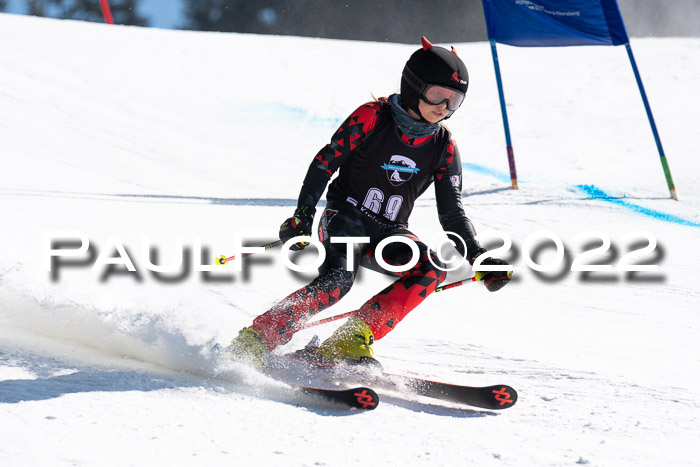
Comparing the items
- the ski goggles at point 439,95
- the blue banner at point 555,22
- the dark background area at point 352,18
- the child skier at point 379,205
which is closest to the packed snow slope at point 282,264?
the child skier at point 379,205

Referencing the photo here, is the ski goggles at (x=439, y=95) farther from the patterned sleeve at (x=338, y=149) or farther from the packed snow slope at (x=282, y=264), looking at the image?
the packed snow slope at (x=282, y=264)

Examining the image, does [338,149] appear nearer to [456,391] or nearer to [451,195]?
[451,195]

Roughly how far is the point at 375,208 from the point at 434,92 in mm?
509

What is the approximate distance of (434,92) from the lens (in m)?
2.88

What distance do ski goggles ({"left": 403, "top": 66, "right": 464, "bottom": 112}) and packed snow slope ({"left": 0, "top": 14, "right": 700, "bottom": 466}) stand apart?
1.10 metres

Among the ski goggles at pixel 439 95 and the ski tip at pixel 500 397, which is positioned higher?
the ski goggles at pixel 439 95

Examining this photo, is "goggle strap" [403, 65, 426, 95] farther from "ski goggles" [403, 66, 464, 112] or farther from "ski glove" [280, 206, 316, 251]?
"ski glove" [280, 206, 316, 251]

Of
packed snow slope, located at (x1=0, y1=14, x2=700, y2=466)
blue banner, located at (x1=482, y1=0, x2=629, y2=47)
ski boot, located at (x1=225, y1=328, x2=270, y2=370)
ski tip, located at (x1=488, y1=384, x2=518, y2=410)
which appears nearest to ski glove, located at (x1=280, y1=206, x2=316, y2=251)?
ski boot, located at (x1=225, y1=328, x2=270, y2=370)

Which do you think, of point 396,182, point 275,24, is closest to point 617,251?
point 396,182

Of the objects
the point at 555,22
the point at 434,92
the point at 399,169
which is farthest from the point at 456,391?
the point at 555,22

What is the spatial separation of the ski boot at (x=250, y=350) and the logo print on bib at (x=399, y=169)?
0.82 metres

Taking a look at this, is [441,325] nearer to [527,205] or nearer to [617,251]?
[617,251]

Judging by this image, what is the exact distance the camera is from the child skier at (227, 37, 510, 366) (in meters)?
2.79

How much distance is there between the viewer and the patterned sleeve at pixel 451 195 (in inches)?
122
